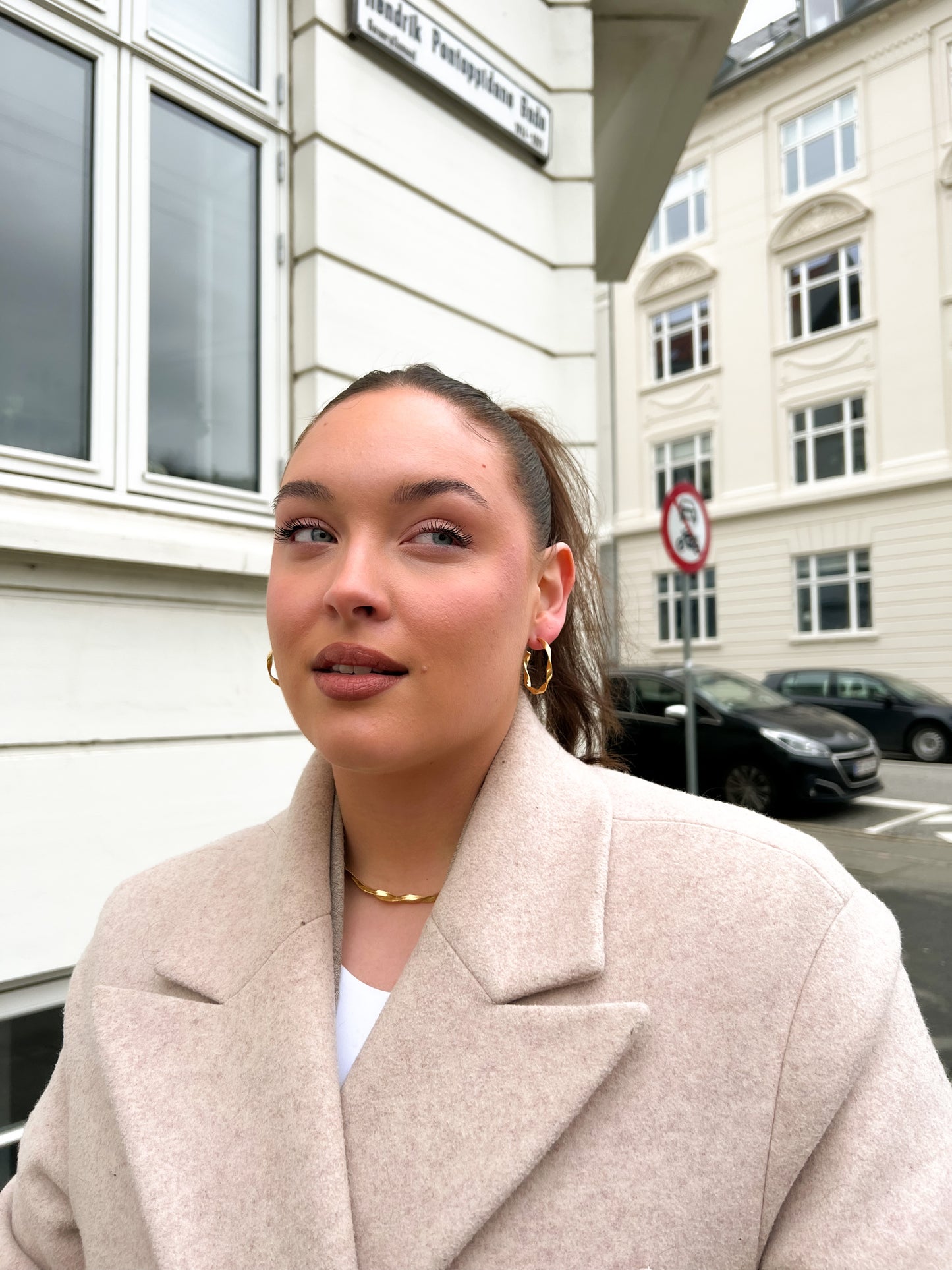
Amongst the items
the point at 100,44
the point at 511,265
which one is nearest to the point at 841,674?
the point at 511,265

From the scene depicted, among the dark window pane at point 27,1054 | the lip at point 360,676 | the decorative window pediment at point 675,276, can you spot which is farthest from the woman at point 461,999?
the decorative window pediment at point 675,276

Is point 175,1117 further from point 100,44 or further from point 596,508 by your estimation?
point 100,44

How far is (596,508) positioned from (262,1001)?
7.70ft

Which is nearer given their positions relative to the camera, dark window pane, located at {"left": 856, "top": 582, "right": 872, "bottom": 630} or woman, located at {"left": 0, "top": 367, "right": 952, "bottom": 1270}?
woman, located at {"left": 0, "top": 367, "right": 952, "bottom": 1270}

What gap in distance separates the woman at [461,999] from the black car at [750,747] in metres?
7.51

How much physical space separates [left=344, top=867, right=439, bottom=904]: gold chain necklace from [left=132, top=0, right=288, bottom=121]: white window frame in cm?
274

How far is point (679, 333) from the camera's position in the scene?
76.3 feet

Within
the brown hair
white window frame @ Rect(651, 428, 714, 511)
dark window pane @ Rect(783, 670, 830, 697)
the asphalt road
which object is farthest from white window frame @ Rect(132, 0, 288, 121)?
white window frame @ Rect(651, 428, 714, 511)

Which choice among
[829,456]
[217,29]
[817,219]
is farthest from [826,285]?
[217,29]

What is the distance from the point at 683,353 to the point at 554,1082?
23.9 meters

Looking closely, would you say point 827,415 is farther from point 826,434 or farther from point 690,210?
point 690,210

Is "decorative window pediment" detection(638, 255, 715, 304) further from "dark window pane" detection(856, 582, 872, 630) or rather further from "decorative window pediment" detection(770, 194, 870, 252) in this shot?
"dark window pane" detection(856, 582, 872, 630)

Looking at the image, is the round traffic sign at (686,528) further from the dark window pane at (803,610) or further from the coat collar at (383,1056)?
the dark window pane at (803,610)

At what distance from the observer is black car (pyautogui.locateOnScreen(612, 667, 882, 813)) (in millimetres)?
8984
